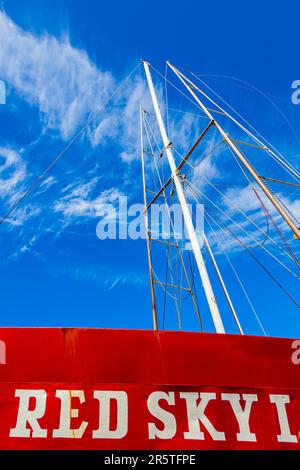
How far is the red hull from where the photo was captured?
3.62 m

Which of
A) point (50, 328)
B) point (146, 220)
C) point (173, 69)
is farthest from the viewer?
point (146, 220)

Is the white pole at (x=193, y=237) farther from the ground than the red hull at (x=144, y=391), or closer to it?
farther from the ground

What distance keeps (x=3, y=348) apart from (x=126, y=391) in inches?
55.4

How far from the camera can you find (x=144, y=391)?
3.88 meters

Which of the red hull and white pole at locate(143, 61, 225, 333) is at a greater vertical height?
white pole at locate(143, 61, 225, 333)

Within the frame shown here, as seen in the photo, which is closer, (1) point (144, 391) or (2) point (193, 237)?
(1) point (144, 391)

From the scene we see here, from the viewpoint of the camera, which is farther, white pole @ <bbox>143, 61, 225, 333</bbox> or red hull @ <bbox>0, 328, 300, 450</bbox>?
white pole @ <bbox>143, 61, 225, 333</bbox>

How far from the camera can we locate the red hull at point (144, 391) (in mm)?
→ 3623

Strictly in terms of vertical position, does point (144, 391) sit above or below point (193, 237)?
below

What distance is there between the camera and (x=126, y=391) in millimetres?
3852

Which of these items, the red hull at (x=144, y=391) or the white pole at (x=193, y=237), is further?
the white pole at (x=193, y=237)
